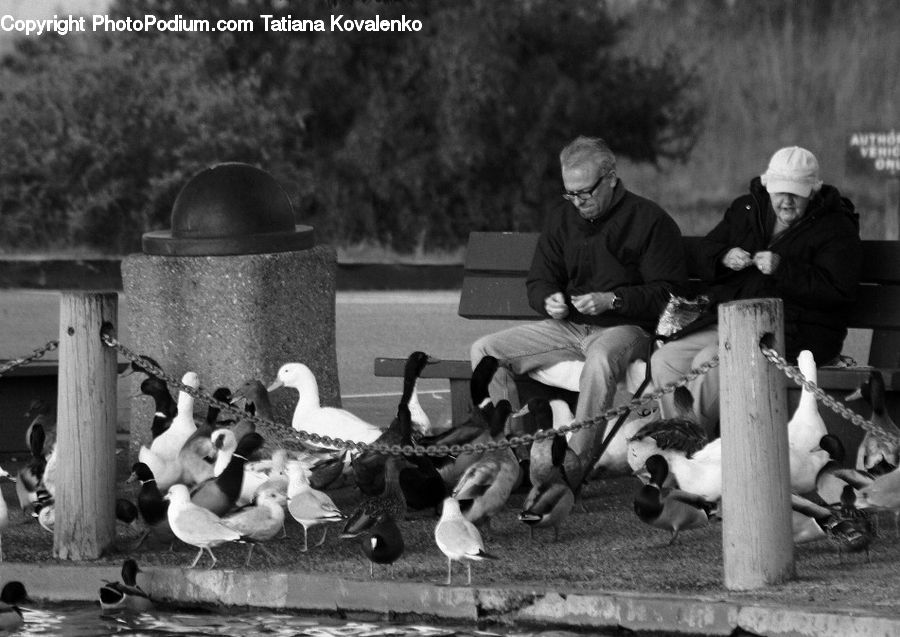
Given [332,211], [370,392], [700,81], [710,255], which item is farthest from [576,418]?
[700,81]

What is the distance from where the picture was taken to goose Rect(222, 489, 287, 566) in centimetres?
718

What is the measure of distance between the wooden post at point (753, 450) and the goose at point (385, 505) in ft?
4.58

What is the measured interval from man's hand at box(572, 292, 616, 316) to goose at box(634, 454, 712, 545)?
1.43 m

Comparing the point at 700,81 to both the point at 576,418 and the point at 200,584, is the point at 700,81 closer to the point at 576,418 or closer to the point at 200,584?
the point at 576,418

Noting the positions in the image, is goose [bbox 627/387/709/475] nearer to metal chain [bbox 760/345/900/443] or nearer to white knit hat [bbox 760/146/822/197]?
white knit hat [bbox 760/146/822/197]

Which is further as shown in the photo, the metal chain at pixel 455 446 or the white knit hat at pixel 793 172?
the white knit hat at pixel 793 172

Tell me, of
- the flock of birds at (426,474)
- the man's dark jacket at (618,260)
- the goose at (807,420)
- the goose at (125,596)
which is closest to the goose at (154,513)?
the flock of birds at (426,474)

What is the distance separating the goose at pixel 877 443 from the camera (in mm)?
8039

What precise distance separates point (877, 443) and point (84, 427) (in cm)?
333

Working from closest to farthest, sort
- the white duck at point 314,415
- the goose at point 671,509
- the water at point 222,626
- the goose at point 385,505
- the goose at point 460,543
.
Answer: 1. the water at point 222,626
2. the goose at point 460,543
3. the goose at point 385,505
4. the goose at point 671,509
5. the white duck at point 314,415

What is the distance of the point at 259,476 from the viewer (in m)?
8.02

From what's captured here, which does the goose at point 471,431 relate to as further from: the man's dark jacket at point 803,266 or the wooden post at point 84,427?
→ the wooden post at point 84,427

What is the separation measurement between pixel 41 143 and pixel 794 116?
11.6 m

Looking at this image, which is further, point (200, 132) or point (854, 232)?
point (200, 132)
